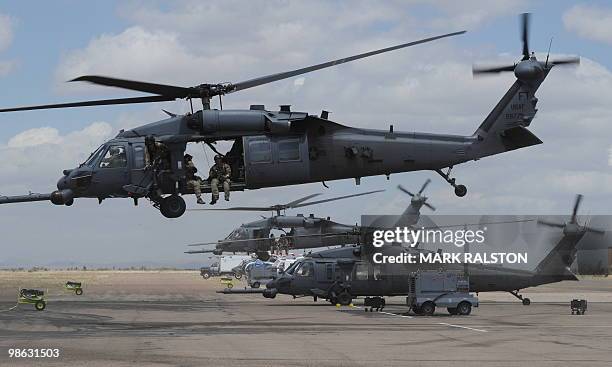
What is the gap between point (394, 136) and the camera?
33.5 m

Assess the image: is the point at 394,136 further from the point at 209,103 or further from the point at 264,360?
the point at 264,360

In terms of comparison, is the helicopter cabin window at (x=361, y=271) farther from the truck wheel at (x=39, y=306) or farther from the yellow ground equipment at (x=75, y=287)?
the yellow ground equipment at (x=75, y=287)

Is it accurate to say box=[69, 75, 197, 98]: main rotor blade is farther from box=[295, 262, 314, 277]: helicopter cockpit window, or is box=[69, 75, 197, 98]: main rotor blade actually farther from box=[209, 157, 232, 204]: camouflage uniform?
box=[295, 262, 314, 277]: helicopter cockpit window

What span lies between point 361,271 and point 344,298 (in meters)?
1.99

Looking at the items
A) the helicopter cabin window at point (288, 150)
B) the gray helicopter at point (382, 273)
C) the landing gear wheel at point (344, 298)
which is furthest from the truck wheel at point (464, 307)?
the helicopter cabin window at point (288, 150)

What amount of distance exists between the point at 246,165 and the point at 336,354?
33.7ft

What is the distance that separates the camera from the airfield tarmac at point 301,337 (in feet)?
75.9

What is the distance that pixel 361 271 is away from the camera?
49.6 metres

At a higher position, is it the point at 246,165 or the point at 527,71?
the point at 527,71

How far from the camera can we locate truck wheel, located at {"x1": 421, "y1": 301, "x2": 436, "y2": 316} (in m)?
42.2

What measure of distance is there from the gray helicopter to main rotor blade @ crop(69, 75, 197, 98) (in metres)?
21.3

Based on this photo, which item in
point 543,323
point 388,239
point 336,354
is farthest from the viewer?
point 388,239

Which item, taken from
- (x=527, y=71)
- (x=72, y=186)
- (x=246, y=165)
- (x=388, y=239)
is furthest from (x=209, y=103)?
(x=388, y=239)

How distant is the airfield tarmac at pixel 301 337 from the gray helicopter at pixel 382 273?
3.46 metres
